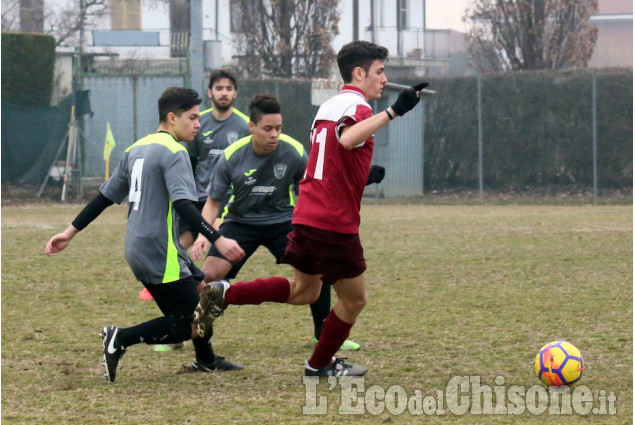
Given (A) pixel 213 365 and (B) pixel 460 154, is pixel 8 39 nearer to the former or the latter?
(B) pixel 460 154

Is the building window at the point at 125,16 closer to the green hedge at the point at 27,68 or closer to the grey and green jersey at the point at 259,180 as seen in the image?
the green hedge at the point at 27,68

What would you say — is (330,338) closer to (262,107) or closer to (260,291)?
(260,291)

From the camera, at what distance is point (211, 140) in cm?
777

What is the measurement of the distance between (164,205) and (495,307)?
3.32 meters

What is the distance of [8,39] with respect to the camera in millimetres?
21641

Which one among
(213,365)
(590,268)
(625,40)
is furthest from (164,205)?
(625,40)

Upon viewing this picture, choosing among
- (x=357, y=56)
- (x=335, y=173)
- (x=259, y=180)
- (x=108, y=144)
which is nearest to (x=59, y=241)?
(x=259, y=180)

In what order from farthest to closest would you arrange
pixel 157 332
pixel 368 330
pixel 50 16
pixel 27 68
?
1. pixel 50 16
2. pixel 27 68
3. pixel 368 330
4. pixel 157 332

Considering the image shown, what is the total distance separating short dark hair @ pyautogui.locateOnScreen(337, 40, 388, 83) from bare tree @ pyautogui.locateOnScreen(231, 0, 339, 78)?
895 inches

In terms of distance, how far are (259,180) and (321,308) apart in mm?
926

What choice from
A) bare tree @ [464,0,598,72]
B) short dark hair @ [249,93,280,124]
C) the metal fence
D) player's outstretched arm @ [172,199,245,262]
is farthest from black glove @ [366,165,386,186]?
bare tree @ [464,0,598,72]

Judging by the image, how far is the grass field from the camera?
4852 millimetres

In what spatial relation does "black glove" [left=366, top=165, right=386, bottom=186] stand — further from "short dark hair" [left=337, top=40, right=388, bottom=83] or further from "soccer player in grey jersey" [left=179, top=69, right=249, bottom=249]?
"soccer player in grey jersey" [left=179, top=69, right=249, bottom=249]

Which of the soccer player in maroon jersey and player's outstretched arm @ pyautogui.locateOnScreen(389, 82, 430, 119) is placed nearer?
player's outstretched arm @ pyautogui.locateOnScreen(389, 82, 430, 119)
